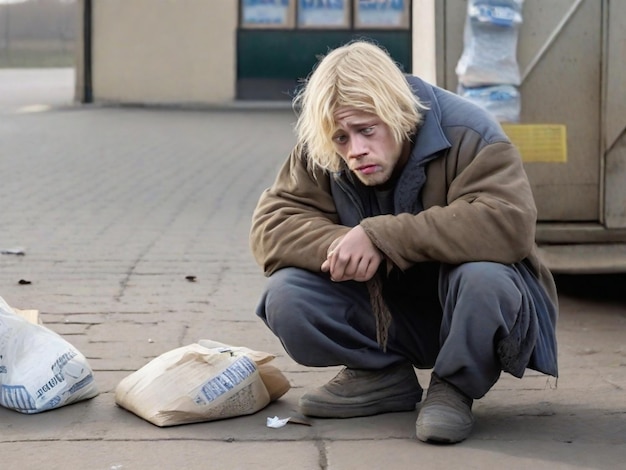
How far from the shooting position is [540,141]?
17.9ft

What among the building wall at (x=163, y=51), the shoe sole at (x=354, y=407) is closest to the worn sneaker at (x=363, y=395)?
the shoe sole at (x=354, y=407)

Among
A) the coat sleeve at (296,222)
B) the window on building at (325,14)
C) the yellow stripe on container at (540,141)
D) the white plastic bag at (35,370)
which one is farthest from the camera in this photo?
the window on building at (325,14)


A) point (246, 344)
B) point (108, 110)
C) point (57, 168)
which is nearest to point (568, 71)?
point (246, 344)

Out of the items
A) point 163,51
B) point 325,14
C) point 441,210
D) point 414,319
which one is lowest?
point 414,319

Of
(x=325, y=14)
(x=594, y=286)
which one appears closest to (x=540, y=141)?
(x=594, y=286)

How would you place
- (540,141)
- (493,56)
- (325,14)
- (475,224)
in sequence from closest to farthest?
(475,224)
(493,56)
(540,141)
(325,14)

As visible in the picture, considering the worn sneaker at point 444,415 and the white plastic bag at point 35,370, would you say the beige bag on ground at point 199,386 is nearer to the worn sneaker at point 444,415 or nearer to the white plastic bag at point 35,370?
the white plastic bag at point 35,370

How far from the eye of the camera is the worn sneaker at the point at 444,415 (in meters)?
3.44

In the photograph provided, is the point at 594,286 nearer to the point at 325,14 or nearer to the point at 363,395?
the point at 363,395

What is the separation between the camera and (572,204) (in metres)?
5.56

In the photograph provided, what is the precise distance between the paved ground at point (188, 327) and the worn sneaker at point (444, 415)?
0.04 meters

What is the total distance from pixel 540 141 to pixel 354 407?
2163 millimetres

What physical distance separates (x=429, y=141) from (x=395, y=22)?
14971mm

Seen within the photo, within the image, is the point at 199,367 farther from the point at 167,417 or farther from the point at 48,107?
the point at 48,107
